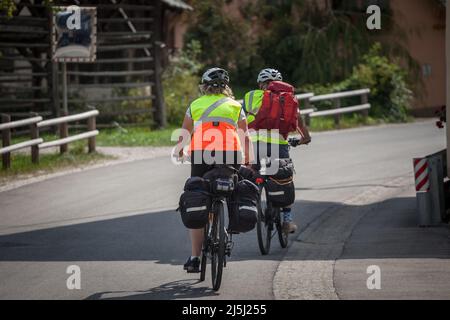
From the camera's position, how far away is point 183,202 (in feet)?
34.7

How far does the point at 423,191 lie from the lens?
1499 cm

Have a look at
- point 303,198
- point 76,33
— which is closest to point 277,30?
point 76,33

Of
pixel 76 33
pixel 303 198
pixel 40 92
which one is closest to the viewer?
pixel 303 198

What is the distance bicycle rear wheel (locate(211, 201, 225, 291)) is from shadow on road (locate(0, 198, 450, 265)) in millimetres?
1717

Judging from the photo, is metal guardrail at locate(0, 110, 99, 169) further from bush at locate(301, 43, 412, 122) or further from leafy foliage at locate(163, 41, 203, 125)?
bush at locate(301, 43, 412, 122)

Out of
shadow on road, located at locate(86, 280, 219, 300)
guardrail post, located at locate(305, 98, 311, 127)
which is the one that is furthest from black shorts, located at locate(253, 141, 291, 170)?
guardrail post, located at locate(305, 98, 311, 127)

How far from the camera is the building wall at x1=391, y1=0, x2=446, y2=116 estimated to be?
129ft

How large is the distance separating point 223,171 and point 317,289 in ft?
4.24

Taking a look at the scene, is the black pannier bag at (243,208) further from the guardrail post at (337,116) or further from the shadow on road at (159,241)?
the guardrail post at (337,116)

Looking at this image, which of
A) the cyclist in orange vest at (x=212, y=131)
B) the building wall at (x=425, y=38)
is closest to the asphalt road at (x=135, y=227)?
the cyclist in orange vest at (x=212, y=131)

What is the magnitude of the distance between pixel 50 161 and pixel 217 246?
12645 millimetres

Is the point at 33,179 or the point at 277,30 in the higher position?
the point at 277,30

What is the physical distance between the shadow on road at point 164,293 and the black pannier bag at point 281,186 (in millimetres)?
2304

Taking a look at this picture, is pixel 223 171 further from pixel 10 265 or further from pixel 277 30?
pixel 277 30
